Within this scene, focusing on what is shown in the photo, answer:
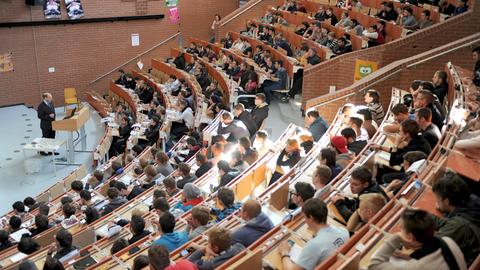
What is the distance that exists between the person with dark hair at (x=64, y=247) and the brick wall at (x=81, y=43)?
11701 millimetres

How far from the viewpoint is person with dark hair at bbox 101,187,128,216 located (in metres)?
7.00

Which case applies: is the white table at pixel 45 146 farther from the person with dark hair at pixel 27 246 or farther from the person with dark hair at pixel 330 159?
the person with dark hair at pixel 330 159

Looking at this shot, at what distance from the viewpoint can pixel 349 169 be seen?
553 centimetres

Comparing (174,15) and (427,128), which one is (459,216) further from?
(174,15)

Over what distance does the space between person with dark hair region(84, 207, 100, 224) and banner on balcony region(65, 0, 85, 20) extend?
10990 millimetres

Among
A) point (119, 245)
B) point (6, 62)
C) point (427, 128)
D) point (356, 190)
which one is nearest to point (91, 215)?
point (119, 245)

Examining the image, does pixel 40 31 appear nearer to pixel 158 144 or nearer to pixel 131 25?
pixel 131 25

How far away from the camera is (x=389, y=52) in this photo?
35.4ft

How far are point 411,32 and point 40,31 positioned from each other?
35.5 feet

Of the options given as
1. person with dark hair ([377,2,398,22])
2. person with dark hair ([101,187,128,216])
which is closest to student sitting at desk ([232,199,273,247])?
person with dark hair ([101,187,128,216])

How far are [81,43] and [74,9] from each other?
1115 mm

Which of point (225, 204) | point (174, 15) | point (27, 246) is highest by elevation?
point (225, 204)

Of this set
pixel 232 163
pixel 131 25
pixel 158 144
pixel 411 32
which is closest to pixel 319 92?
pixel 411 32

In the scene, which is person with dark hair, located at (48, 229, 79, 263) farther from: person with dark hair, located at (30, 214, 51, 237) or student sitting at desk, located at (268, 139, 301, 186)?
student sitting at desk, located at (268, 139, 301, 186)
